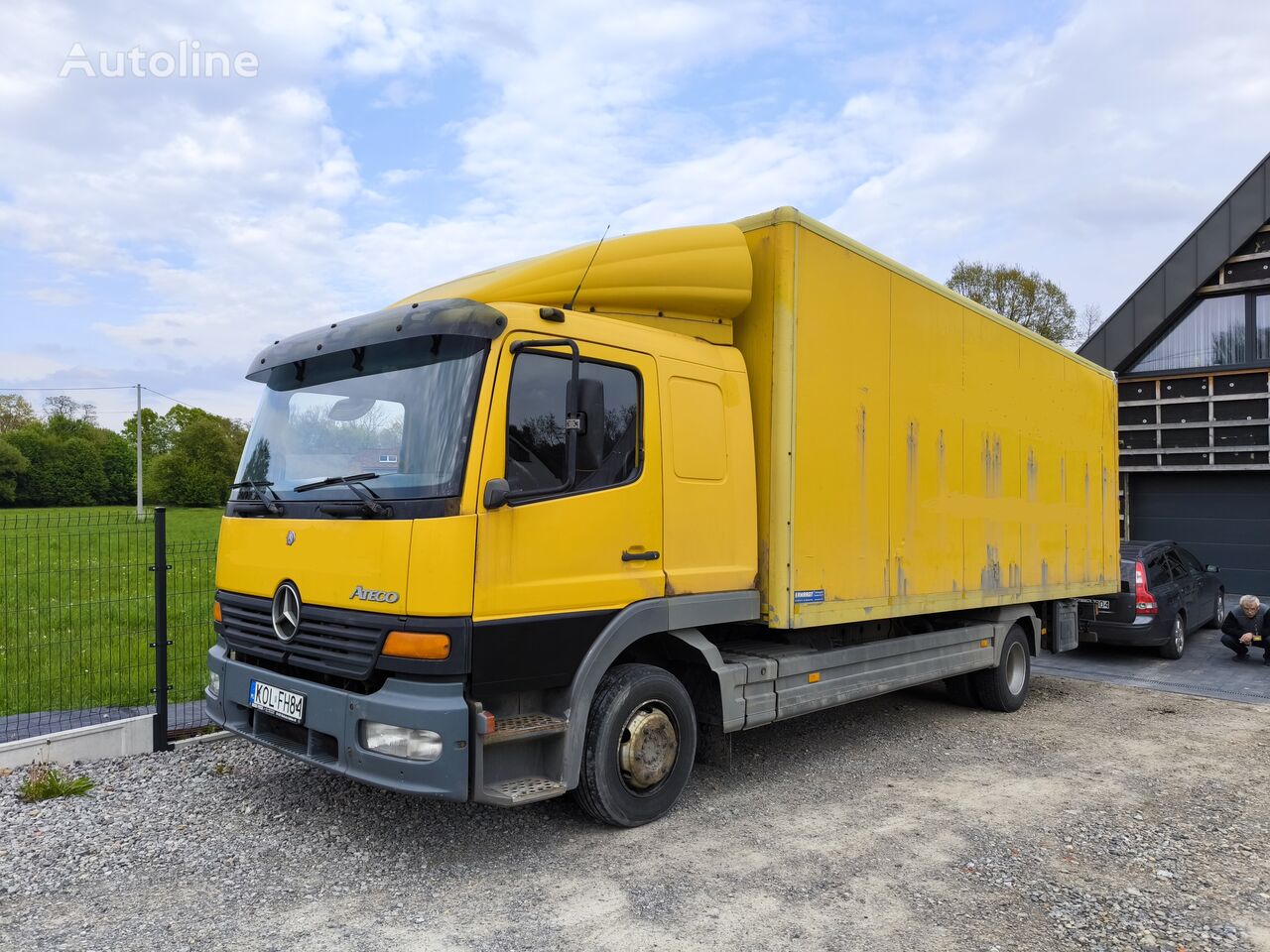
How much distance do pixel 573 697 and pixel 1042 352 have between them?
6.01m

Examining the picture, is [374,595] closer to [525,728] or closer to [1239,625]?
[525,728]

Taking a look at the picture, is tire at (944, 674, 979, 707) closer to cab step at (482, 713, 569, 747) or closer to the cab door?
the cab door

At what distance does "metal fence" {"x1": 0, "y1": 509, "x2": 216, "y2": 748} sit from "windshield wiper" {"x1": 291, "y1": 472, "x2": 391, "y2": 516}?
2188 mm

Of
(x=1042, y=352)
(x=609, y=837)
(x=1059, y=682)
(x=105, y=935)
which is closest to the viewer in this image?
(x=105, y=935)

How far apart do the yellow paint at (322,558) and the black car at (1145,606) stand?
869 cm

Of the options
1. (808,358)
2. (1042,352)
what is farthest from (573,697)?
(1042,352)

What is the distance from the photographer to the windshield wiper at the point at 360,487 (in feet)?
12.7

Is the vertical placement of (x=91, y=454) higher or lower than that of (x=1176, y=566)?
higher

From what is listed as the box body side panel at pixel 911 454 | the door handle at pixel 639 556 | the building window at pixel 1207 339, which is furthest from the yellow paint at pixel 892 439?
the building window at pixel 1207 339

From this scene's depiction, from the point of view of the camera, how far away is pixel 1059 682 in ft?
31.1

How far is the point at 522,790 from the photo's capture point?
3873 mm

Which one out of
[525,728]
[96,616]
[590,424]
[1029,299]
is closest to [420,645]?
[525,728]

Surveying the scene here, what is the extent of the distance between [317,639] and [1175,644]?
10.6 m

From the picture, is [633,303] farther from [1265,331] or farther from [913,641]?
[1265,331]
